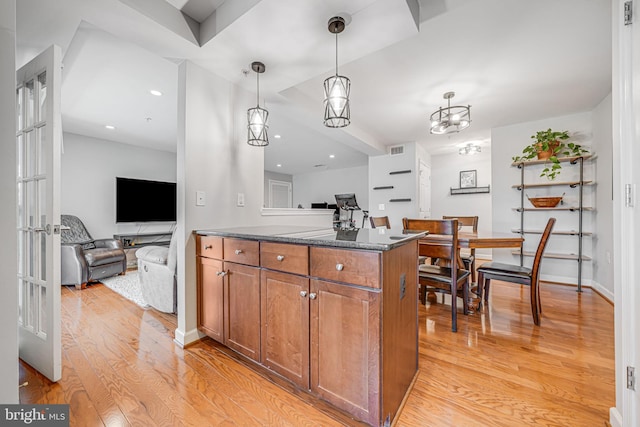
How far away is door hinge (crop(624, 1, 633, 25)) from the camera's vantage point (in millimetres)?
1008

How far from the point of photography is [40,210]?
1.63 m

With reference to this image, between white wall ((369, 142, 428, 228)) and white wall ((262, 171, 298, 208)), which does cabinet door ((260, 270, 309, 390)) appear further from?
white wall ((262, 171, 298, 208))

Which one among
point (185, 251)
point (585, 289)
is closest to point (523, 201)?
point (585, 289)

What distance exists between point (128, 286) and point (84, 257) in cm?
74

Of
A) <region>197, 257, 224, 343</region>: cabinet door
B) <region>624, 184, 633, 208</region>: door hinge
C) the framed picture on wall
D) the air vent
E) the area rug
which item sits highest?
the air vent

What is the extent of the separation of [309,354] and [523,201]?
4310 mm

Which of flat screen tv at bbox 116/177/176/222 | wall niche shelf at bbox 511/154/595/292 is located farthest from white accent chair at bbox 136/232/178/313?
wall niche shelf at bbox 511/154/595/292

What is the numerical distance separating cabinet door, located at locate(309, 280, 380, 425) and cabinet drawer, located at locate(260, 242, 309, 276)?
12 cm

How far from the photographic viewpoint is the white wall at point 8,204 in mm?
881

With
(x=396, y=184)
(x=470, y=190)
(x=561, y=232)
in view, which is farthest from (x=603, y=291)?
(x=396, y=184)

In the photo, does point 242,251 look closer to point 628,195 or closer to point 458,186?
point 628,195

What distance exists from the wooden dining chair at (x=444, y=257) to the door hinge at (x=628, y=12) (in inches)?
52.8

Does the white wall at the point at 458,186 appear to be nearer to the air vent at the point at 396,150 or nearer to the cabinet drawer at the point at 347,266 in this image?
the air vent at the point at 396,150

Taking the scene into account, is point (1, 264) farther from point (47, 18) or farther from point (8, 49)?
point (47, 18)
